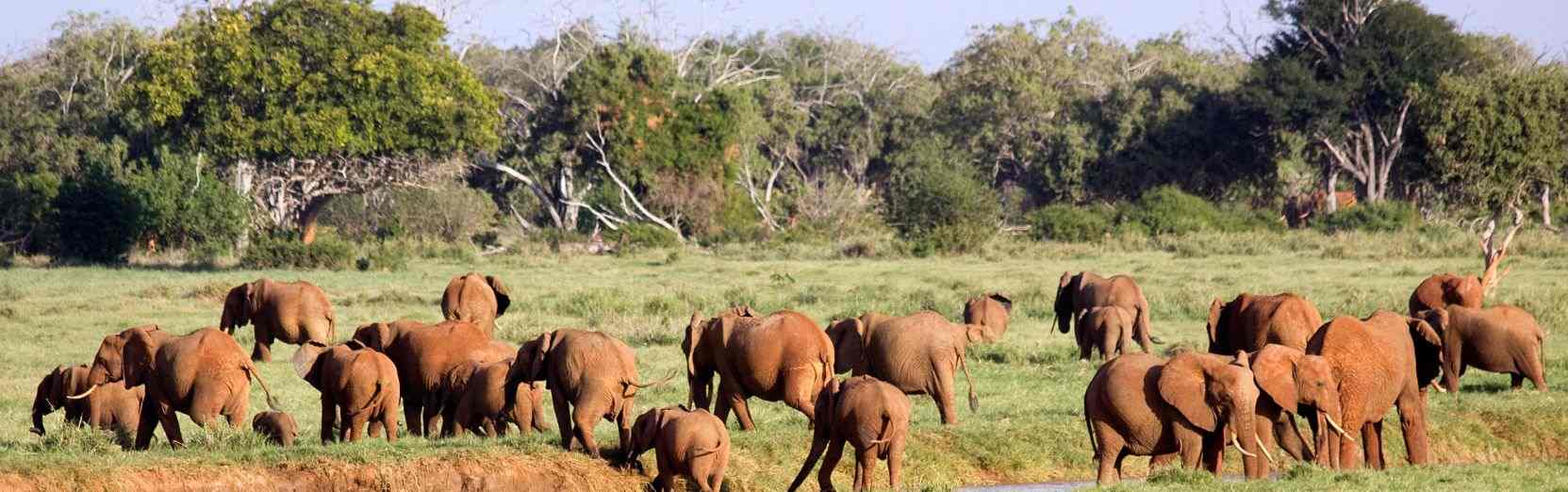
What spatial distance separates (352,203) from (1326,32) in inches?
1066

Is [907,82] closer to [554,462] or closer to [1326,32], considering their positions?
[1326,32]

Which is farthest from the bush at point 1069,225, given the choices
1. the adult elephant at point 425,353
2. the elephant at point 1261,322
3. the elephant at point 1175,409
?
the elephant at point 1175,409

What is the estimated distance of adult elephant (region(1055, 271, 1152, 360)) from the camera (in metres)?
20.5

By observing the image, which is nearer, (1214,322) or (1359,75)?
(1214,322)

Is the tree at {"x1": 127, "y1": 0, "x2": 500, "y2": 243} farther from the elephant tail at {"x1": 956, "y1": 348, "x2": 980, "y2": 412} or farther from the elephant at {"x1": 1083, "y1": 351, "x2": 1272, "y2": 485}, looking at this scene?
the elephant at {"x1": 1083, "y1": 351, "x2": 1272, "y2": 485}

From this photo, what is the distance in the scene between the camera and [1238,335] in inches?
667

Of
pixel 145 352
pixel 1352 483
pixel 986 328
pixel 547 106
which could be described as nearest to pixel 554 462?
pixel 145 352

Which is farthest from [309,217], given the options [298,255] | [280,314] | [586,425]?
[586,425]

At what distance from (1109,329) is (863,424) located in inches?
301

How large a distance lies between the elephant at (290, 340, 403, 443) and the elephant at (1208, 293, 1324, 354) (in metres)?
6.76

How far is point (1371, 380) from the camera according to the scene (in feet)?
43.5

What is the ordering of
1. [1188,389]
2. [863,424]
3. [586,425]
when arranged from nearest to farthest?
[1188,389]
[863,424]
[586,425]

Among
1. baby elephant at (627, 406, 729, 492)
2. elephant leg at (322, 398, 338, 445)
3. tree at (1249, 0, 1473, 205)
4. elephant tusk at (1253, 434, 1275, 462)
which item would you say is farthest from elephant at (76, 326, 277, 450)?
tree at (1249, 0, 1473, 205)

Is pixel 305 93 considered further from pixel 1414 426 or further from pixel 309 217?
pixel 1414 426
